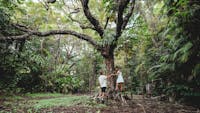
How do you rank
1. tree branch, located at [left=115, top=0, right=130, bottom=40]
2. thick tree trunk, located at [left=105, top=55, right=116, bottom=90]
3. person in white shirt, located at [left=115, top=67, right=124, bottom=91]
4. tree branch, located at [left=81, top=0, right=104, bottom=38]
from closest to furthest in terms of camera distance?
tree branch, located at [left=115, top=0, right=130, bottom=40] < tree branch, located at [left=81, top=0, right=104, bottom=38] < thick tree trunk, located at [left=105, top=55, right=116, bottom=90] < person in white shirt, located at [left=115, top=67, right=124, bottom=91]

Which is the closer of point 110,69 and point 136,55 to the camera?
point 110,69

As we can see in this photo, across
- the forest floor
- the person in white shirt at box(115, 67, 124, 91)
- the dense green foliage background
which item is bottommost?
the forest floor

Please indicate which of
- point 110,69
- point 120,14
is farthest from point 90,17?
point 110,69

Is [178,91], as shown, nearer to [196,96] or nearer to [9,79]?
[196,96]

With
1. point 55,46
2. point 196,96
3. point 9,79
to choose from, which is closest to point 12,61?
point 9,79

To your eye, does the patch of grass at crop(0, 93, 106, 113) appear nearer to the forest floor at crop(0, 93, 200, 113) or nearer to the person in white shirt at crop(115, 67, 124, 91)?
the forest floor at crop(0, 93, 200, 113)

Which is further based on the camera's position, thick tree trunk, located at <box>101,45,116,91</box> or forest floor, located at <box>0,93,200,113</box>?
thick tree trunk, located at <box>101,45,116,91</box>

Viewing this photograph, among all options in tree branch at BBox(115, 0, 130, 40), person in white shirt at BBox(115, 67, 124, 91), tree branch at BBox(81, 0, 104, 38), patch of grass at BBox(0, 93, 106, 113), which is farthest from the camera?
person in white shirt at BBox(115, 67, 124, 91)

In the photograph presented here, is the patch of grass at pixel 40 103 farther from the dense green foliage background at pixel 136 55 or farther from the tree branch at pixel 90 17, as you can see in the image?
the tree branch at pixel 90 17

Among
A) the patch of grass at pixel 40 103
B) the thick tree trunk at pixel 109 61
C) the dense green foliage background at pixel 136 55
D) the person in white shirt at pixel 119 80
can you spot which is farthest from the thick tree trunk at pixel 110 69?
the patch of grass at pixel 40 103

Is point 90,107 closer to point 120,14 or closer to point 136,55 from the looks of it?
point 120,14

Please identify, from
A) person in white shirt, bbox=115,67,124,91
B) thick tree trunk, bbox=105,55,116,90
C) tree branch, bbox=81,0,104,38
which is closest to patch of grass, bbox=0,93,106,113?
thick tree trunk, bbox=105,55,116,90

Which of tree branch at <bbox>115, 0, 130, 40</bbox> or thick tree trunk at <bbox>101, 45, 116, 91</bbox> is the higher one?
tree branch at <bbox>115, 0, 130, 40</bbox>

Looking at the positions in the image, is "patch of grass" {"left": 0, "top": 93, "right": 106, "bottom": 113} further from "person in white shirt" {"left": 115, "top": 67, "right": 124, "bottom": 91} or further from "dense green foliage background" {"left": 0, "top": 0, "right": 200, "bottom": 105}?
"dense green foliage background" {"left": 0, "top": 0, "right": 200, "bottom": 105}
